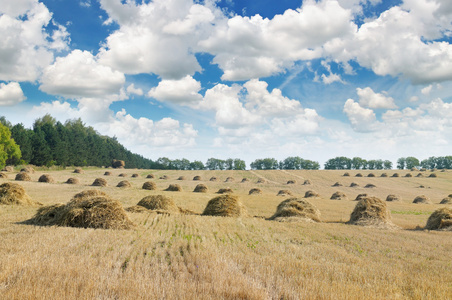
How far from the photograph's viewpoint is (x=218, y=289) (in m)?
6.23

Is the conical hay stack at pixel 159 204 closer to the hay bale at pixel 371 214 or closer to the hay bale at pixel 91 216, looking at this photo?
the hay bale at pixel 91 216

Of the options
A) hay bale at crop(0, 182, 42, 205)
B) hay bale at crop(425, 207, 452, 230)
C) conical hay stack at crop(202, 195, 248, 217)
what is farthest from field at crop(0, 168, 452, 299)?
hay bale at crop(0, 182, 42, 205)

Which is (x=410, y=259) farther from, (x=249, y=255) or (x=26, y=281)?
(x=26, y=281)

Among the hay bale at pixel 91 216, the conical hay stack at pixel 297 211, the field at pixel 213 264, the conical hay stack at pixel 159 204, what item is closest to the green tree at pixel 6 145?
the conical hay stack at pixel 159 204

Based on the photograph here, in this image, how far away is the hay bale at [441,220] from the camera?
54.6 ft

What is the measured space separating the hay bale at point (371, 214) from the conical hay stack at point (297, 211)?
2174 millimetres

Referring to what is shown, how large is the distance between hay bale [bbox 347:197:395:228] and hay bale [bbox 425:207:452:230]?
1.98 m

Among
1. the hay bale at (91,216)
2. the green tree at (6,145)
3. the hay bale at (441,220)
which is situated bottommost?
the hay bale at (441,220)

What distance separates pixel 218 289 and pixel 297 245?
232 inches

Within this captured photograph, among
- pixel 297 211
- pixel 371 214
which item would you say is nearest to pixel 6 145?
pixel 297 211

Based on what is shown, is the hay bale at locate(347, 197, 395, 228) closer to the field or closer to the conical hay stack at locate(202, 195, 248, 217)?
the field

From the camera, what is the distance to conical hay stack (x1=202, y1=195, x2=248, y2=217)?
19328 mm

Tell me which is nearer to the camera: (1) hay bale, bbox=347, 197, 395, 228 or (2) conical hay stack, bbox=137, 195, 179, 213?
(1) hay bale, bbox=347, 197, 395, 228

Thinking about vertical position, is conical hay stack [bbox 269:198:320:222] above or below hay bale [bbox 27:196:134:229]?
below
